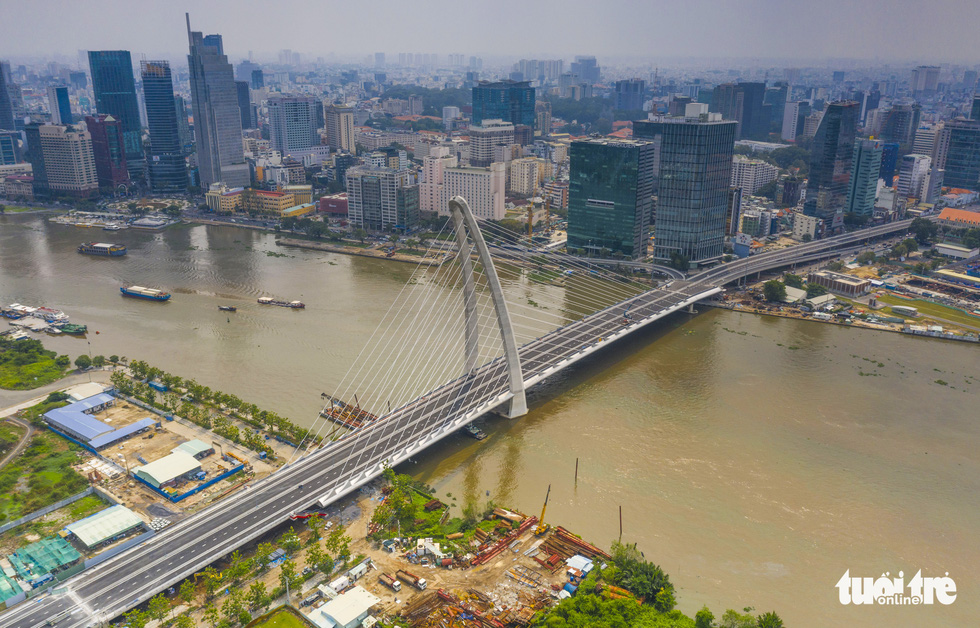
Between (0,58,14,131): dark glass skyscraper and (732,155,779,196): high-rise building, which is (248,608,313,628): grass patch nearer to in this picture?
(732,155,779,196): high-rise building

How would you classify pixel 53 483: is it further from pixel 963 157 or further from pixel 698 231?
pixel 963 157

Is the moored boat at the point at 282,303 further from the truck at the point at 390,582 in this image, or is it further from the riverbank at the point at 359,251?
the truck at the point at 390,582

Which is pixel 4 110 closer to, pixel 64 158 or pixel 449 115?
pixel 64 158

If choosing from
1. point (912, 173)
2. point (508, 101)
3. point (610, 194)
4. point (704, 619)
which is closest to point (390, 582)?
point (704, 619)

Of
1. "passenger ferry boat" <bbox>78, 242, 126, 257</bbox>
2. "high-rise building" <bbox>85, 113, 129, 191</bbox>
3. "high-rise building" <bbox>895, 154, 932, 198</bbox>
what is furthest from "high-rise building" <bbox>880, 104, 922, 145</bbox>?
"high-rise building" <bbox>85, 113, 129, 191</bbox>

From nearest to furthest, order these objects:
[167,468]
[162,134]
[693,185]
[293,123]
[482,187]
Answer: [167,468]
[693,185]
[482,187]
[162,134]
[293,123]

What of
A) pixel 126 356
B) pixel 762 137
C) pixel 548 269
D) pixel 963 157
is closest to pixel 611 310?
pixel 548 269

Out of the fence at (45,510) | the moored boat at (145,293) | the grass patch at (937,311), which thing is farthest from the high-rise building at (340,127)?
the fence at (45,510)
